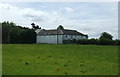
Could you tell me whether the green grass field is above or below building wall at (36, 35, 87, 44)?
below

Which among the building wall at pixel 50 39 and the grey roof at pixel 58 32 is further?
the grey roof at pixel 58 32

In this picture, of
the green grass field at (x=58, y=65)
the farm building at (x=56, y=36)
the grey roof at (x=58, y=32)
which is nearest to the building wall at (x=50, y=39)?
the farm building at (x=56, y=36)

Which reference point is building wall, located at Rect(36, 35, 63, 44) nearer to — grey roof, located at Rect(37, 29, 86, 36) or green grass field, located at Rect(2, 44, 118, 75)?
grey roof, located at Rect(37, 29, 86, 36)

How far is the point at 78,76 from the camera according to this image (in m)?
10.6

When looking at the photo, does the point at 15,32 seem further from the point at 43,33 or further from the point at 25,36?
the point at 43,33

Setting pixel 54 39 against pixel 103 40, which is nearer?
pixel 103 40

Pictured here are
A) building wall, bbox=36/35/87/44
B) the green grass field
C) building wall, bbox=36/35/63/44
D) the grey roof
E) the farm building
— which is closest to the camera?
the green grass field

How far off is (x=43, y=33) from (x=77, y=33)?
15.7 metres

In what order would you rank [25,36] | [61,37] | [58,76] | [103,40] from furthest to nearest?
1. [61,37]
2. [25,36]
3. [103,40]
4. [58,76]

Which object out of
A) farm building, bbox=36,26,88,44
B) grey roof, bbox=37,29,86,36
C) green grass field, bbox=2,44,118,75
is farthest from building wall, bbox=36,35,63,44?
green grass field, bbox=2,44,118,75

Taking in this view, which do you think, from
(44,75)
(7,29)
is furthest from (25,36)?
(44,75)

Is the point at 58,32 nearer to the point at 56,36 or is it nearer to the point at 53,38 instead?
the point at 56,36

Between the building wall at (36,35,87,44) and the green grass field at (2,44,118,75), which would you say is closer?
the green grass field at (2,44,118,75)

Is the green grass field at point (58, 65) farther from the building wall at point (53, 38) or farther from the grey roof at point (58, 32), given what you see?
the grey roof at point (58, 32)
